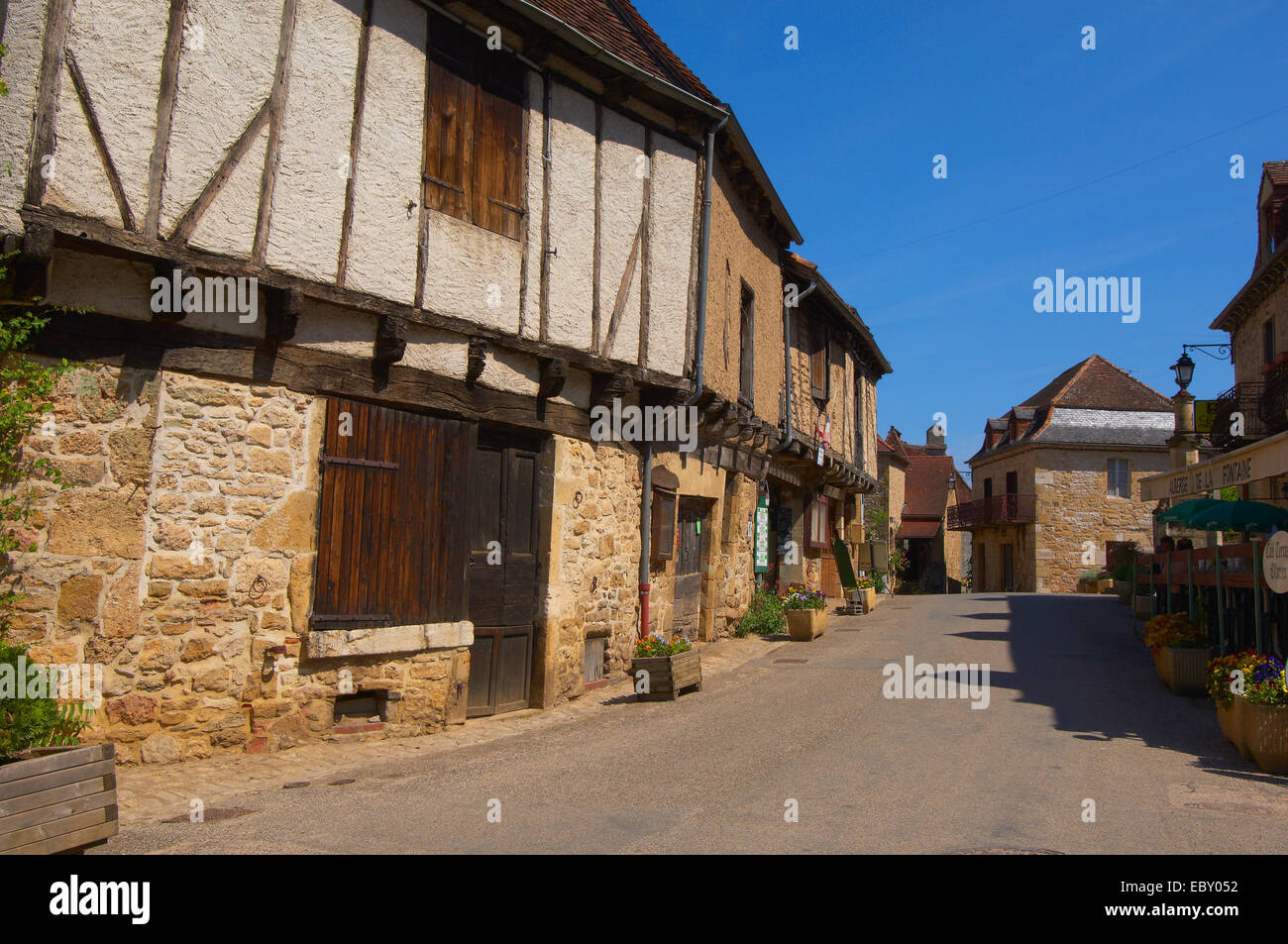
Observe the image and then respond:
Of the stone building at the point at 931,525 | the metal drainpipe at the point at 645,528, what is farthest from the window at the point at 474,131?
the stone building at the point at 931,525

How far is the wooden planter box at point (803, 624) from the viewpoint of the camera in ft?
45.6

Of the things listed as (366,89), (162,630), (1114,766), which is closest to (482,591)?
(162,630)

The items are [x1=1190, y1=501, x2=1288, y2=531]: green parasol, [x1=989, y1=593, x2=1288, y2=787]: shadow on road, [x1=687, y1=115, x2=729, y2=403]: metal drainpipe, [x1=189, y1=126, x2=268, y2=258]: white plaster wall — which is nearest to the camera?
[x1=189, y1=126, x2=268, y2=258]: white plaster wall

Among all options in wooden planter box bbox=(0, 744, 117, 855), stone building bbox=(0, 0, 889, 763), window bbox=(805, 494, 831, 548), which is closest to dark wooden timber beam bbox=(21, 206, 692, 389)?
stone building bbox=(0, 0, 889, 763)

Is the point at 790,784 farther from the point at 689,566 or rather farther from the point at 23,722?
the point at 689,566

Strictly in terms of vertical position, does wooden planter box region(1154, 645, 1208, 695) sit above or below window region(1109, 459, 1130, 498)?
below

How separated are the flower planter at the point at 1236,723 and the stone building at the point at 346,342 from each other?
5758mm

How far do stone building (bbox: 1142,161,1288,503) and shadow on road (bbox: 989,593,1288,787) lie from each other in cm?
406

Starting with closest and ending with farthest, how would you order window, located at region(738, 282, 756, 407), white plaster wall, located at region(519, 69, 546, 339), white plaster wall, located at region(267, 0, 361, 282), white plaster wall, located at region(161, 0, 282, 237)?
white plaster wall, located at region(161, 0, 282, 237), white plaster wall, located at region(267, 0, 361, 282), white plaster wall, located at region(519, 69, 546, 339), window, located at region(738, 282, 756, 407)

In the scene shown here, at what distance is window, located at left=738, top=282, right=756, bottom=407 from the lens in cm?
1377

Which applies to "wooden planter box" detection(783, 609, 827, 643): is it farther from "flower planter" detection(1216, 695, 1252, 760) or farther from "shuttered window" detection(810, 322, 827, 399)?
"flower planter" detection(1216, 695, 1252, 760)

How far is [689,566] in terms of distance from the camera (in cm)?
1273
